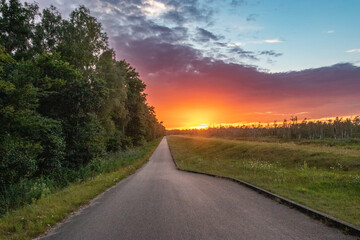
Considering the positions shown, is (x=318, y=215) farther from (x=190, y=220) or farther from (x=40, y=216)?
(x=40, y=216)

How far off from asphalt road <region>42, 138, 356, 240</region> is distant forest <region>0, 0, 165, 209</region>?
797cm

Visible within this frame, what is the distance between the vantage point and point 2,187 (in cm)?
1369

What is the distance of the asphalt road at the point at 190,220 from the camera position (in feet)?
19.2

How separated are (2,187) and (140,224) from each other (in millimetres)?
12036

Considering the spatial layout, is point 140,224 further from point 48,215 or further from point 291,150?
point 291,150

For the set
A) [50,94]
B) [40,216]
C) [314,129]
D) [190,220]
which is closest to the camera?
[190,220]

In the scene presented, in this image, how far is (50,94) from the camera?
1962cm

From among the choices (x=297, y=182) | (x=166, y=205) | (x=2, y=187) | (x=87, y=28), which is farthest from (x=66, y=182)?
(x=87, y=28)

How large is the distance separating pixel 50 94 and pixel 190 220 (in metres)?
18.1

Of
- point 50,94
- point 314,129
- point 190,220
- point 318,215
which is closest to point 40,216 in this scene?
point 190,220

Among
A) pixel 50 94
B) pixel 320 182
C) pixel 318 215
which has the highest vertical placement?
pixel 50 94

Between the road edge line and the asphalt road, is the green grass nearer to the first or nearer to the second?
the asphalt road

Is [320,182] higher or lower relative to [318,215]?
lower

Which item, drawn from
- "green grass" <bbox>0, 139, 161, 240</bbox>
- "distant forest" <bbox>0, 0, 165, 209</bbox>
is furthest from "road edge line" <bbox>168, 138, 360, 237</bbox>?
"distant forest" <bbox>0, 0, 165, 209</bbox>
